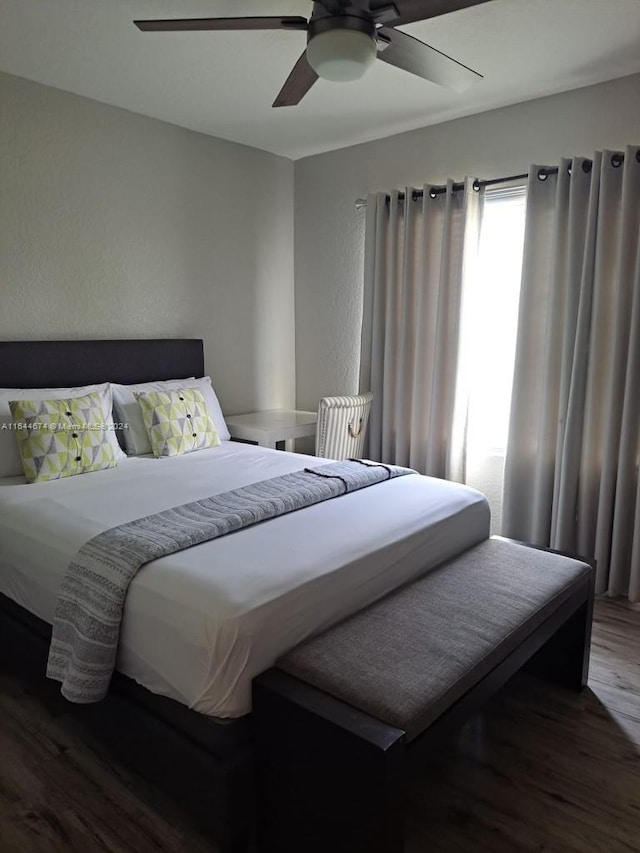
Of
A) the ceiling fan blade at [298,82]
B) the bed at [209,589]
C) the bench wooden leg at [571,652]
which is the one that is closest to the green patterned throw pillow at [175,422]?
the bed at [209,589]

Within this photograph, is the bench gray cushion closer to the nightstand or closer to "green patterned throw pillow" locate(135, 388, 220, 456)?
"green patterned throw pillow" locate(135, 388, 220, 456)

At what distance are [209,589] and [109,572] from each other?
36cm

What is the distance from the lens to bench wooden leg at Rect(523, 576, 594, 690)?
231cm

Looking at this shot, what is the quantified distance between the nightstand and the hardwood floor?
1.89 metres

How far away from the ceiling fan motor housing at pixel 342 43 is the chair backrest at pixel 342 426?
1989mm

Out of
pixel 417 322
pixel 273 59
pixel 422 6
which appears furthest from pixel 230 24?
pixel 417 322

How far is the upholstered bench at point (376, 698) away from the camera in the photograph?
4.52 feet

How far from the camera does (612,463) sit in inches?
122

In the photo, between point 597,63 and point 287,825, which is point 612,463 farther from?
point 287,825

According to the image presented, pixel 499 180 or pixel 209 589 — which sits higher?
pixel 499 180

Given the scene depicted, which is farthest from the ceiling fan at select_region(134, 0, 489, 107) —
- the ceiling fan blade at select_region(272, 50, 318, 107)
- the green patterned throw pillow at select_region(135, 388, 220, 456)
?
the green patterned throw pillow at select_region(135, 388, 220, 456)

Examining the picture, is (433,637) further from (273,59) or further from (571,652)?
(273,59)

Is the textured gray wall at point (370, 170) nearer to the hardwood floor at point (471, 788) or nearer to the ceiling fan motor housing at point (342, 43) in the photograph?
the ceiling fan motor housing at point (342, 43)

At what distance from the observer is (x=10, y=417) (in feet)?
9.32
